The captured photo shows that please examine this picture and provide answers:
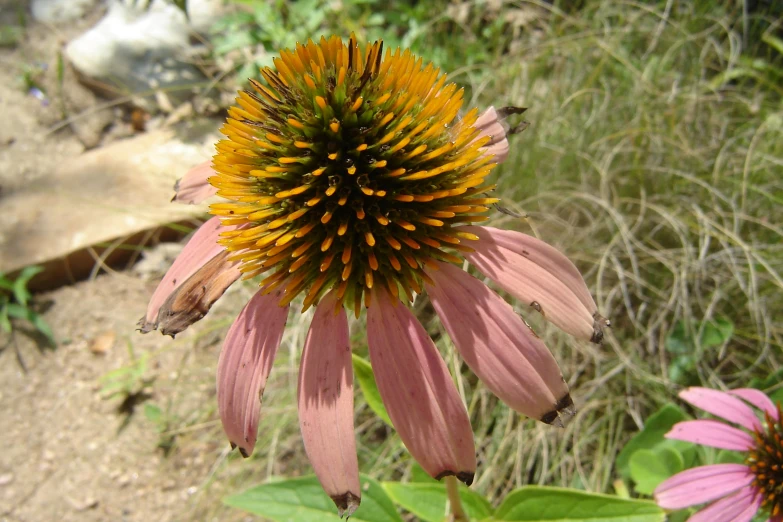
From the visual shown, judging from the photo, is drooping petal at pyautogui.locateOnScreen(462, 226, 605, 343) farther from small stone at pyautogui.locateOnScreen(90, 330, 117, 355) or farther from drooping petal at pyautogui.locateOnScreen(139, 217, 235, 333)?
small stone at pyautogui.locateOnScreen(90, 330, 117, 355)

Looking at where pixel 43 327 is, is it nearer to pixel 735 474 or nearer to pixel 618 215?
pixel 618 215

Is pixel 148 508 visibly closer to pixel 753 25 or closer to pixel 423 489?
pixel 423 489

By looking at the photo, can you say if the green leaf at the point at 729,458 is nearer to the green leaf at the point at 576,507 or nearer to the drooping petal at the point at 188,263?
the green leaf at the point at 576,507

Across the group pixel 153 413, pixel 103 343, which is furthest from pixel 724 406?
pixel 103 343

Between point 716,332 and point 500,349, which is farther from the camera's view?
point 716,332

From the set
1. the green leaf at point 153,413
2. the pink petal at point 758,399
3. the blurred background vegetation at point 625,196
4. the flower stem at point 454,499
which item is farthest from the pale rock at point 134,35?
the pink petal at point 758,399

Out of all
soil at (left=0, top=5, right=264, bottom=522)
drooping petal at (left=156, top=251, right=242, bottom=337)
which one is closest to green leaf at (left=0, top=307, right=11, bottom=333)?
soil at (left=0, top=5, right=264, bottom=522)
